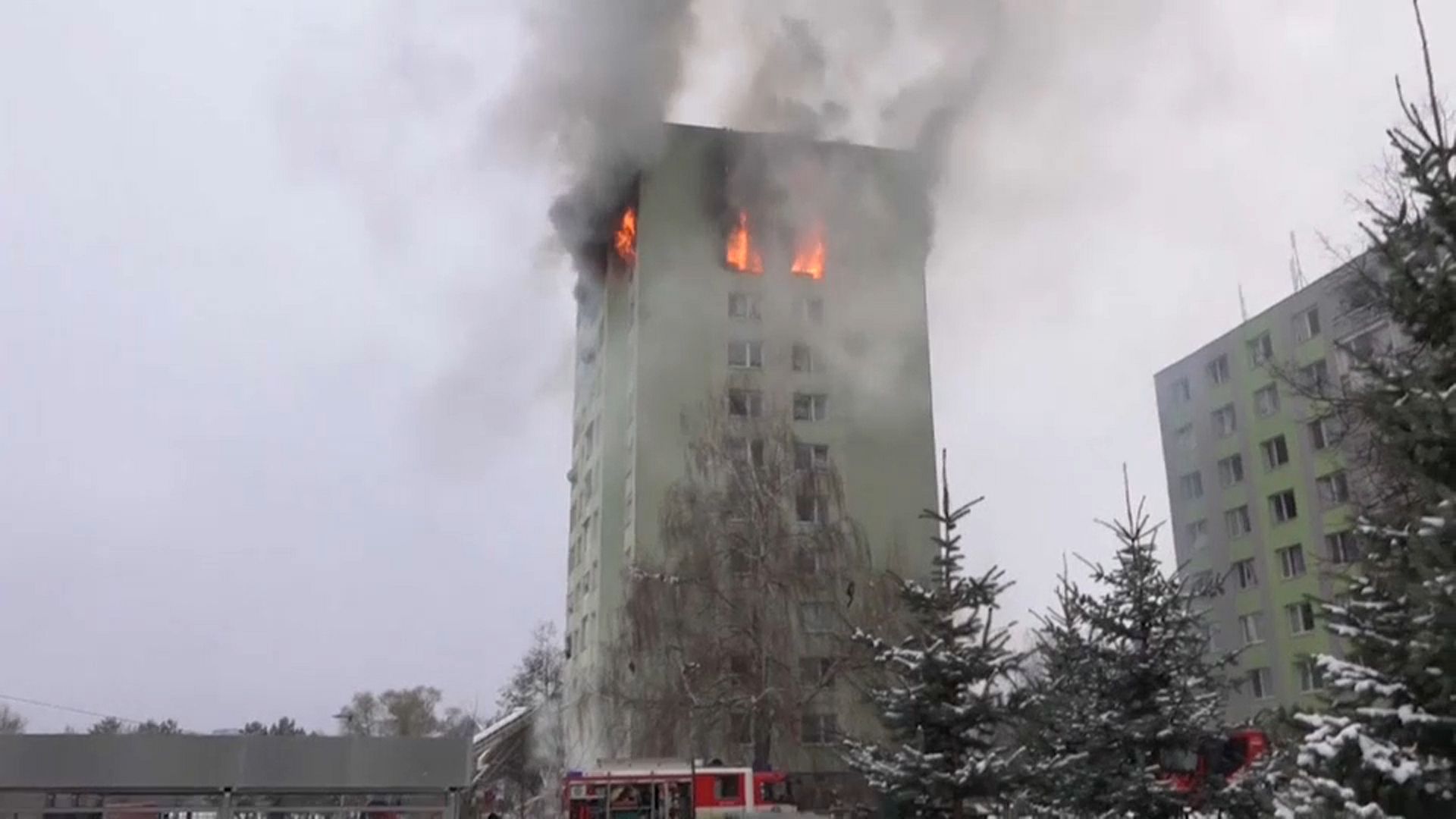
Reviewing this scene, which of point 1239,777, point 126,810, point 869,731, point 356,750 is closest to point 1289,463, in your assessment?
point 869,731

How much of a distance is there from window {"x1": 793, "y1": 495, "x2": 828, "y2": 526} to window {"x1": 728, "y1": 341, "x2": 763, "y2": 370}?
1209cm

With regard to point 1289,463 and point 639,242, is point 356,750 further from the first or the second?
point 1289,463

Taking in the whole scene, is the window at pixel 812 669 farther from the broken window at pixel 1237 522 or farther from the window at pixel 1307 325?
the window at pixel 1307 325

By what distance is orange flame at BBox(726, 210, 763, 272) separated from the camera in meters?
52.8

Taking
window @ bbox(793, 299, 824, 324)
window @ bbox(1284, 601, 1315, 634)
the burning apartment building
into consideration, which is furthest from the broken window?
window @ bbox(793, 299, 824, 324)

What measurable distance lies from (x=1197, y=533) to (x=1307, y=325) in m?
10.7

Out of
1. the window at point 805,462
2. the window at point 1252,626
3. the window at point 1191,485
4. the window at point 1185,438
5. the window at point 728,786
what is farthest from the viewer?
the window at point 1185,438

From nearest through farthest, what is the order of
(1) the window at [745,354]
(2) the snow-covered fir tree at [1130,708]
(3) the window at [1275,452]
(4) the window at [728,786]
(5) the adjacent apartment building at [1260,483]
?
(2) the snow-covered fir tree at [1130,708] → (4) the window at [728,786] → (5) the adjacent apartment building at [1260,483] → (3) the window at [1275,452] → (1) the window at [745,354]

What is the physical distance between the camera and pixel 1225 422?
52.5 m

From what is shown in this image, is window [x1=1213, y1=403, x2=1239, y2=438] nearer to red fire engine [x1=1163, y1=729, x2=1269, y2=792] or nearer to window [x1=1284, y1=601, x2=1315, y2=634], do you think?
window [x1=1284, y1=601, x2=1315, y2=634]

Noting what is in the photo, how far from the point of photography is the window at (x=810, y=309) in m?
51.7

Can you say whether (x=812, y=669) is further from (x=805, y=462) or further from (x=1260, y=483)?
(x=1260, y=483)

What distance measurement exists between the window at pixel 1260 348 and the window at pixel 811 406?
18.5 meters

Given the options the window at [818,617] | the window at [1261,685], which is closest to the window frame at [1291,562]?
the window at [1261,685]
